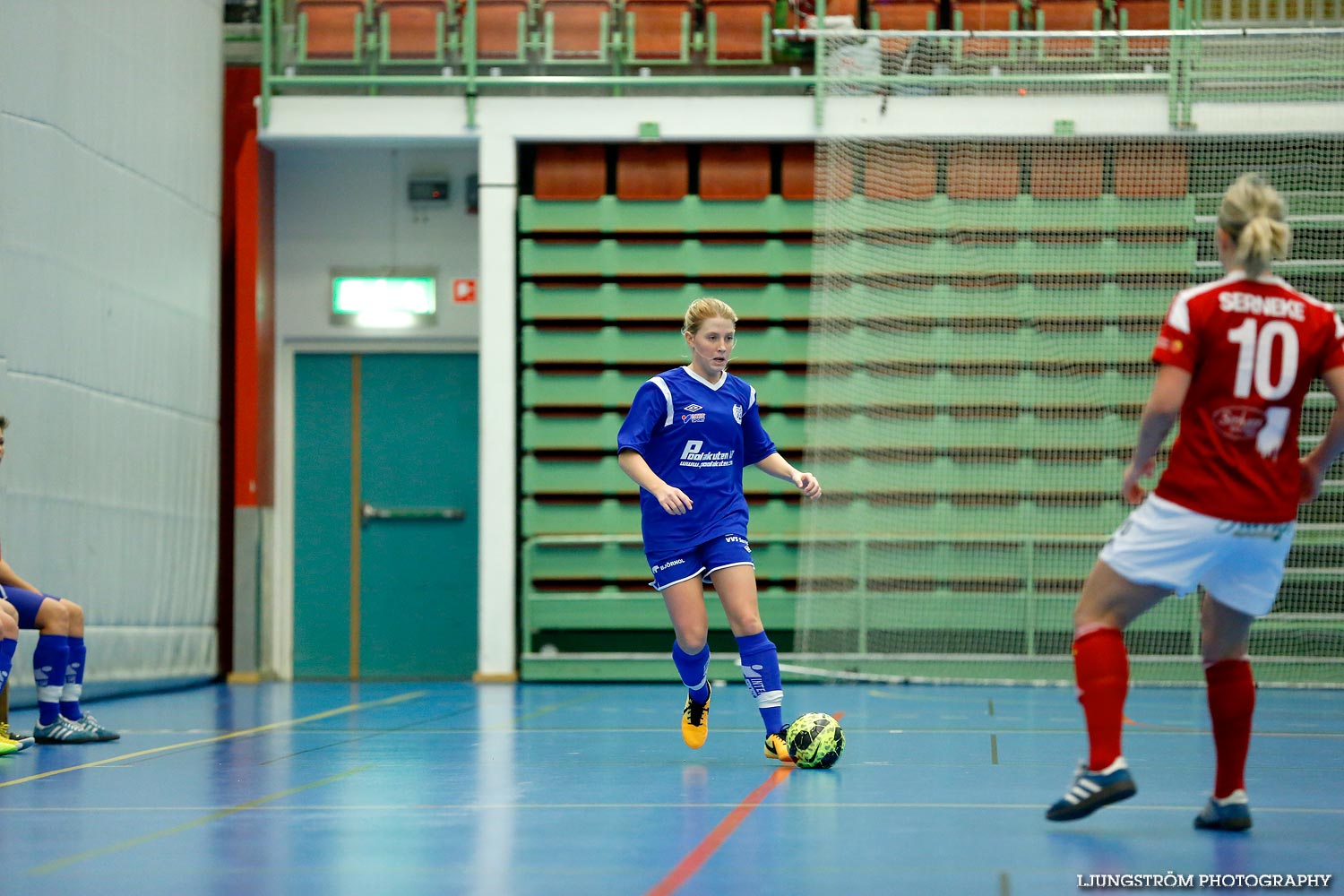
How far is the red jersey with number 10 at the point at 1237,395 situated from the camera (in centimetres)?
341

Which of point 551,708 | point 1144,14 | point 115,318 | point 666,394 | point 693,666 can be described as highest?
point 1144,14

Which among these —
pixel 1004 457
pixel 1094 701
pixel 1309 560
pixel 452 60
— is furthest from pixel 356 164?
pixel 1094 701

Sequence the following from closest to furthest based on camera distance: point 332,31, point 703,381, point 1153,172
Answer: point 703,381, point 1153,172, point 332,31

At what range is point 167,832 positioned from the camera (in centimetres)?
384

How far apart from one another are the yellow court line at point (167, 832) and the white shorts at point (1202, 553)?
8.09 feet

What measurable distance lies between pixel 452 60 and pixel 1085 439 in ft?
19.4

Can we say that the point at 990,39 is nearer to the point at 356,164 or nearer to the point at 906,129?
the point at 906,129

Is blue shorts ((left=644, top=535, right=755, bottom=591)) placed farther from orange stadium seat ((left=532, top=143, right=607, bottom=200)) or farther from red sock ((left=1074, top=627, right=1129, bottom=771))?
orange stadium seat ((left=532, top=143, right=607, bottom=200))

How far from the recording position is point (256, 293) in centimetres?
1190

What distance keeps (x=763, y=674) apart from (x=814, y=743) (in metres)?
0.35

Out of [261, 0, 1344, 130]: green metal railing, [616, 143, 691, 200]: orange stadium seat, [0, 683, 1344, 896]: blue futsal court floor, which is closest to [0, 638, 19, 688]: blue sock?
[0, 683, 1344, 896]: blue futsal court floor

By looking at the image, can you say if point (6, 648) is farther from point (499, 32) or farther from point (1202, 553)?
point (499, 32)

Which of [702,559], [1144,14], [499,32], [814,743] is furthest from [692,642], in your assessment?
[1144,14]

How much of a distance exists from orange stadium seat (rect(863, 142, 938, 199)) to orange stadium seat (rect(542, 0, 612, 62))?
2.34 meters
